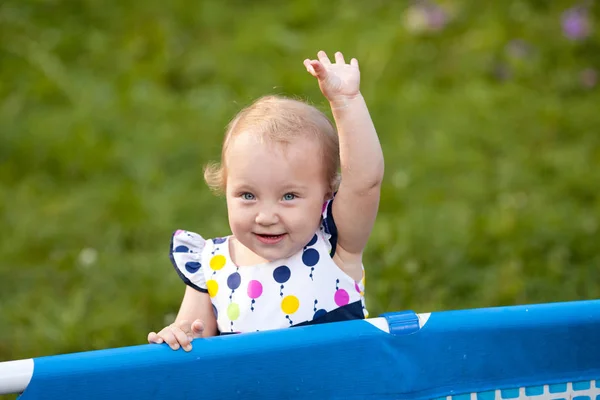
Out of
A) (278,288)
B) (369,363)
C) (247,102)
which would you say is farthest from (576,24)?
(369,363)

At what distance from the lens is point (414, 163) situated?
3711 mm

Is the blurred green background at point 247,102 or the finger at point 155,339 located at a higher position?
the blurred green background at point 247,102

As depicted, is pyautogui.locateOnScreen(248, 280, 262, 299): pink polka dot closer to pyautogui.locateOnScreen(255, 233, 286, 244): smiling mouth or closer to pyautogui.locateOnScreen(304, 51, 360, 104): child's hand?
pyautogui.locateOnScreen(255, 233, 286, 244): smiling mouth

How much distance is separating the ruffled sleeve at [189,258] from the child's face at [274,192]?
0.15m

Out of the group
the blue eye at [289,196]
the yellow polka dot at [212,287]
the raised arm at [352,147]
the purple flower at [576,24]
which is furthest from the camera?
the purple flower at [576,24]

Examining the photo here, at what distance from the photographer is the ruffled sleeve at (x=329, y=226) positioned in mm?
1765

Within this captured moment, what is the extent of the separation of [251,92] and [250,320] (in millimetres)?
2662

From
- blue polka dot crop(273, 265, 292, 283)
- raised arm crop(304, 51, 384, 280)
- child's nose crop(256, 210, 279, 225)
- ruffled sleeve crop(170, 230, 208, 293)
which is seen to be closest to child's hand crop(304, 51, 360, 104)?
raised arm crop(304, 51, 384, 280)

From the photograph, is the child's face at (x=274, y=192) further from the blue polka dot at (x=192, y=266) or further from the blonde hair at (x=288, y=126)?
the blue polka dot at (x=192, y=266)

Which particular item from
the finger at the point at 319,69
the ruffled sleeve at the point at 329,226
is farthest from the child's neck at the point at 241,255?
the finger at the point at 319,69

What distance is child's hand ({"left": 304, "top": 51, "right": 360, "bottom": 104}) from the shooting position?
1.54m

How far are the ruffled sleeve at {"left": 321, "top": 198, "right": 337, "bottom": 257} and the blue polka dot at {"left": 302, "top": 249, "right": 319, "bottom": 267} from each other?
4 cm

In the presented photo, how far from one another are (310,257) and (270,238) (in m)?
0.10

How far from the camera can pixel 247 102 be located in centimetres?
247
